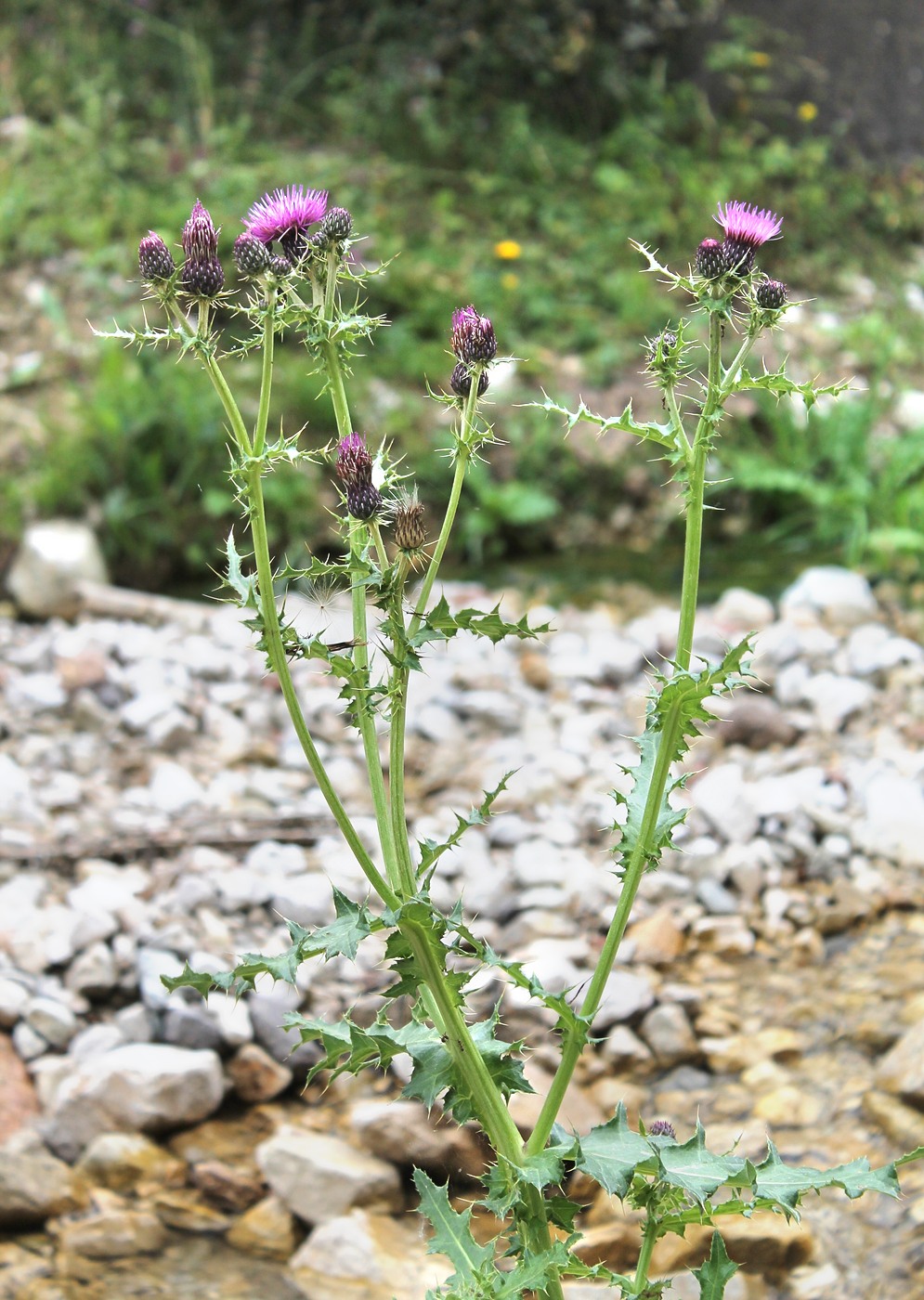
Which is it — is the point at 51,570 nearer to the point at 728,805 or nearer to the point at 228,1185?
the point at 728,805

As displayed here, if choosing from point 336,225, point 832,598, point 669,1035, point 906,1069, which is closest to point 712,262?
point 336,225

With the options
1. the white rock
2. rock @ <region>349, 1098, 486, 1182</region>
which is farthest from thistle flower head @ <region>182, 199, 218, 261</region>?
the white rock

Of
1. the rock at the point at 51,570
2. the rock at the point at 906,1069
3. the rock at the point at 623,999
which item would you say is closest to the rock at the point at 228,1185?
the rock at the point at 623,999

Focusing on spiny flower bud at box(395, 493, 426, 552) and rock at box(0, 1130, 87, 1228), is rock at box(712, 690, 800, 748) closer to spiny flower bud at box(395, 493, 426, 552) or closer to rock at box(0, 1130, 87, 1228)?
rock at box(0, 1130, 87, 1228)

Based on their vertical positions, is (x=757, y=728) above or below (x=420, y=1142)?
above

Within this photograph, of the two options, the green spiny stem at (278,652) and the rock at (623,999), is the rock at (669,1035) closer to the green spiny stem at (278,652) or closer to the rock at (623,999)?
the rock at (623,999)
